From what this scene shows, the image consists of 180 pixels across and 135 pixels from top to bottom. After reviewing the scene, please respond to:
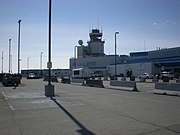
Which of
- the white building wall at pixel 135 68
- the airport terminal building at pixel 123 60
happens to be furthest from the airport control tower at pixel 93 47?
the white building wall at pixel 135 68

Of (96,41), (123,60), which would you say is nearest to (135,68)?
(123,60)

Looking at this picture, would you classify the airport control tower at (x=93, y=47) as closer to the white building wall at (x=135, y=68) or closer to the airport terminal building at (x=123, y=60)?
the airport terminal building at (x=123, y=60)

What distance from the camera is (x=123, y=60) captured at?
398 ft

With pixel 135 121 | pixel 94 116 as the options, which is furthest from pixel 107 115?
pixel 135 121

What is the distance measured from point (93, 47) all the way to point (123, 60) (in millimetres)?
20529

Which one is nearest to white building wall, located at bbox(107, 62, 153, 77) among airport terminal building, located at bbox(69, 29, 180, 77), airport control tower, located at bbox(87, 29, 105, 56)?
airport terminal building, located at bbox(69, 29, 180, 77)

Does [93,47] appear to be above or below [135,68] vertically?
above

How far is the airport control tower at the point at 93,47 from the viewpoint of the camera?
133875 millimetres

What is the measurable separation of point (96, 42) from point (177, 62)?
63.6 m

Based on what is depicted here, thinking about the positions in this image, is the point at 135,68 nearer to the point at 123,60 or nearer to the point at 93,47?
the point at 123,60

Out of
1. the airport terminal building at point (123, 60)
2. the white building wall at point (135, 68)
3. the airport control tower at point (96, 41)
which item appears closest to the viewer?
the airport terminal building at point (123, 60)

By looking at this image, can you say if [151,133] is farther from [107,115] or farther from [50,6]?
[50,6]

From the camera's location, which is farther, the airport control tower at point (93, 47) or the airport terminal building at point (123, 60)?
the airport control tower at point (93, 47)

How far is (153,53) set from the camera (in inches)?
3408
